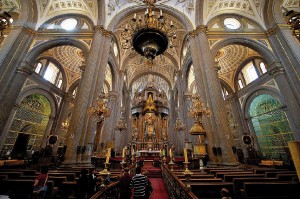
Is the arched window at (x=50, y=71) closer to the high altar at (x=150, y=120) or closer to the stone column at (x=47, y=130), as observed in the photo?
the stone column at (x=47, y=130)

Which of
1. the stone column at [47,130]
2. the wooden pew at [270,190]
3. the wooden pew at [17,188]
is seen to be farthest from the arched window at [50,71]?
the wooden pew at [270,190]

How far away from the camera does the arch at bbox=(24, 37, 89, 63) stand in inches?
410

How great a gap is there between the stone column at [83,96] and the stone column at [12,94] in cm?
410

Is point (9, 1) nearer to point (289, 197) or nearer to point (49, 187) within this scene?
point (49, 187)

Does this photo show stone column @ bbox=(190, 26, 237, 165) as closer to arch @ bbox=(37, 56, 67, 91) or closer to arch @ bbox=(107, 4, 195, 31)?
arch @ bbox=(107, 4, 195, 31)

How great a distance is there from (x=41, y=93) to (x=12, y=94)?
18.8 feet

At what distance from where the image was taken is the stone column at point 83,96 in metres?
7.65

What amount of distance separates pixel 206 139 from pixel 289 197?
575cm

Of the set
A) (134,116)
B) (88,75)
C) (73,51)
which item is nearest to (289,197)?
(88,75)

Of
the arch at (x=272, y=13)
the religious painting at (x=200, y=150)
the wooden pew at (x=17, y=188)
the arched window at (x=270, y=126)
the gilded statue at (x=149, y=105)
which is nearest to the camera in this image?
the wooden pew at (x=17, y=188)

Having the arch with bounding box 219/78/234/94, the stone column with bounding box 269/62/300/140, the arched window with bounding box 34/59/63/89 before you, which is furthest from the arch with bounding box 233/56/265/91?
the arched window with bounding box 34/59/63/89

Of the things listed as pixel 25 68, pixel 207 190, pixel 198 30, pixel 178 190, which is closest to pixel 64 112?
pixel 25 68

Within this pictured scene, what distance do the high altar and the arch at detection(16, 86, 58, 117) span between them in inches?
451

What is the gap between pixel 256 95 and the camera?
14.5 m
